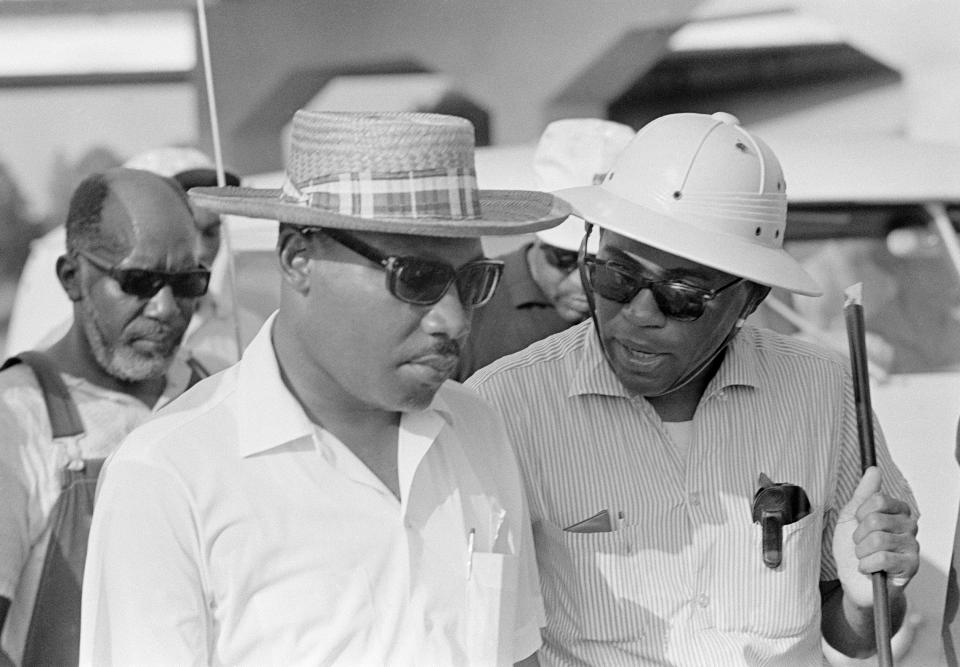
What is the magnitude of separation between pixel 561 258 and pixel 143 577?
2.41 m

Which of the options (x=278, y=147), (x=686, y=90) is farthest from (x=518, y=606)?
(x=686, y=90)

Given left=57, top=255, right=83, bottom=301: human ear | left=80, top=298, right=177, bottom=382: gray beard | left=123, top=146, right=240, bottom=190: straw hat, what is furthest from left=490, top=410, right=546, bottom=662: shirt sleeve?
left=123, top=146, right=240, bottom=190: straw hat

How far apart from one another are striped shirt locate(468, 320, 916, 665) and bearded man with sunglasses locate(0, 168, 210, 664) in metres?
0.83

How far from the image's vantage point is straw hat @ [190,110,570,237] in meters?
2.10

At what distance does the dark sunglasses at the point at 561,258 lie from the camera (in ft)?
13.8

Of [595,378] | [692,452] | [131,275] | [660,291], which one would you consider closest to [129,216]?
[131,275]

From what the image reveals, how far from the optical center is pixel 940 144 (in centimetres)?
559

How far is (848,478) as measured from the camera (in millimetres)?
2938

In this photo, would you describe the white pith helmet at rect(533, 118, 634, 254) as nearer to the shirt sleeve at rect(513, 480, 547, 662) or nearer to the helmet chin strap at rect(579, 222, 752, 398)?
the helmet chin strap at rect(579, 222, 752, 398)

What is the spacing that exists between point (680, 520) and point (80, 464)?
47.0 inches

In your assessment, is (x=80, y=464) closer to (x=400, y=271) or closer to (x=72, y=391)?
(x=72, y=391)

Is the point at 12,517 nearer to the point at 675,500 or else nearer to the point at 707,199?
the point at 675,500

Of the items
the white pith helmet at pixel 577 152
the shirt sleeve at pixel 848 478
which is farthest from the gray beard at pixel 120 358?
the white pith helmet at pixel 577 152

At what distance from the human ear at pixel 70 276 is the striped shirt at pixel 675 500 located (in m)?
1.07
